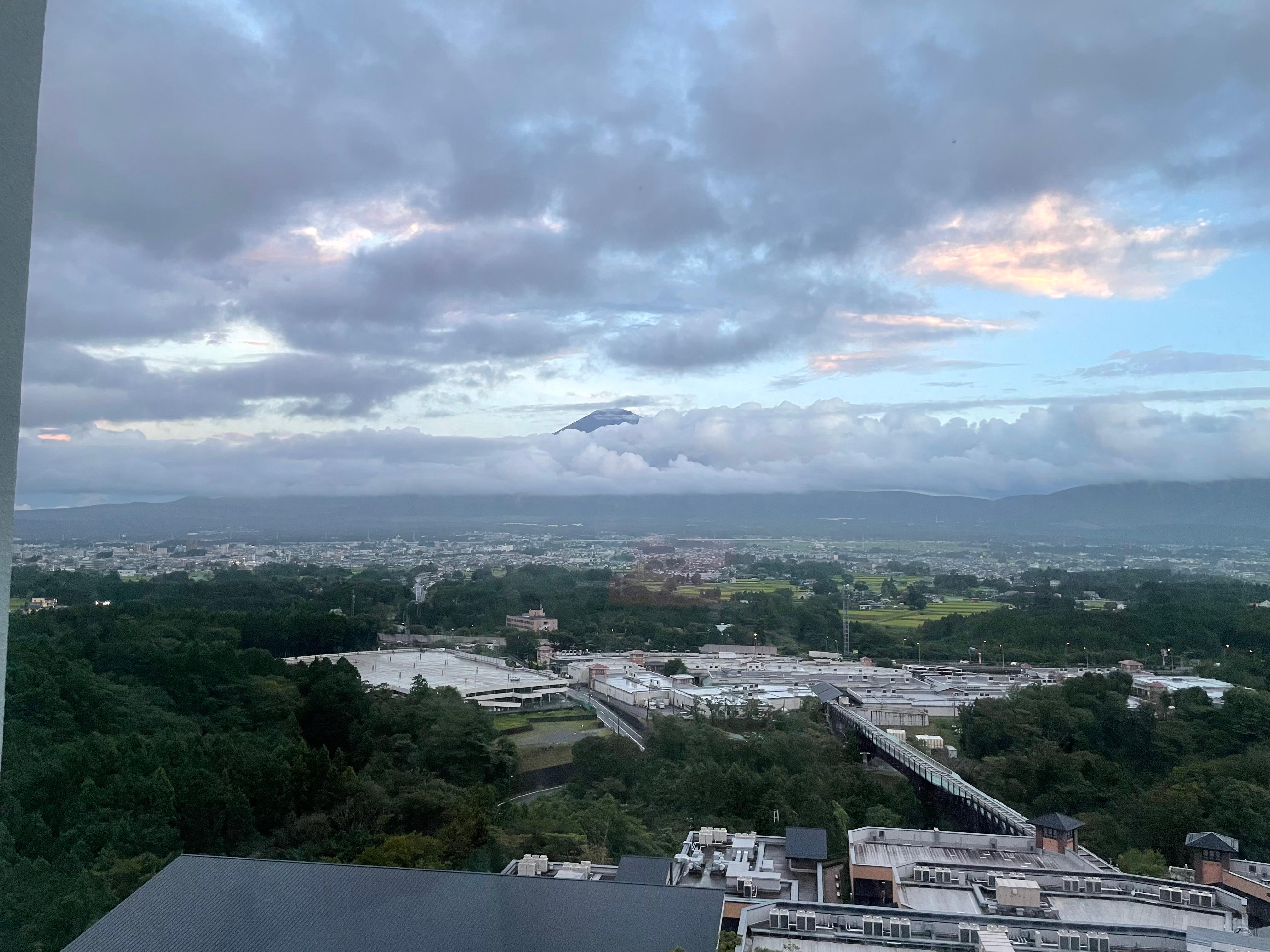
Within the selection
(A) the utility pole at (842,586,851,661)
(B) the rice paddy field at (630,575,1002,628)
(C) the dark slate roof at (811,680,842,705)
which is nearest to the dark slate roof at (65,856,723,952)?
(C) the dark slate roof at (811,680,842,705)

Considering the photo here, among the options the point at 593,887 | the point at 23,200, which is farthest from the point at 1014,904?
the point at 23,200

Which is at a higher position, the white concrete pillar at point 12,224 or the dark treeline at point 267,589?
the white concrete pillar at point 12,224

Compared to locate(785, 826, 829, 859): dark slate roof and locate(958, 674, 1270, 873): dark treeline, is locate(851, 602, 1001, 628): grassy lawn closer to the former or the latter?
locate(958, 674, 1270, 873): dark treeline

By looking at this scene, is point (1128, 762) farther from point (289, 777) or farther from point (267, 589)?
point (267, 589)

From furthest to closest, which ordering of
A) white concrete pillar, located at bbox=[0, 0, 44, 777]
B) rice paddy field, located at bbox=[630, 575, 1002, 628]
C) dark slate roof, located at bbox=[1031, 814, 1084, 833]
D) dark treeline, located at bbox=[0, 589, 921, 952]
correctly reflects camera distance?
rice paddy field, located at bbox=[630, 575, 1002, 628], dark slate roof, located at bbox=[1031, 814, 1084, 833], dark treeline, located at bbox=[0, 589, 921, 952], white concrete pillar, located at bbox=[0, 0, 44, 777]

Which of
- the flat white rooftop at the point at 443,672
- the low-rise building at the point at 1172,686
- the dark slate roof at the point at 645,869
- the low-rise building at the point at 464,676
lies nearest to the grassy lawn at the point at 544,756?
the low-rise building at the point at 464,676

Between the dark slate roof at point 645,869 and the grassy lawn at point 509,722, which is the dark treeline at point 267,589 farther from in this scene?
the dark slate roof at point 645,869

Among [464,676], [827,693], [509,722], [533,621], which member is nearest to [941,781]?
[827,693]
